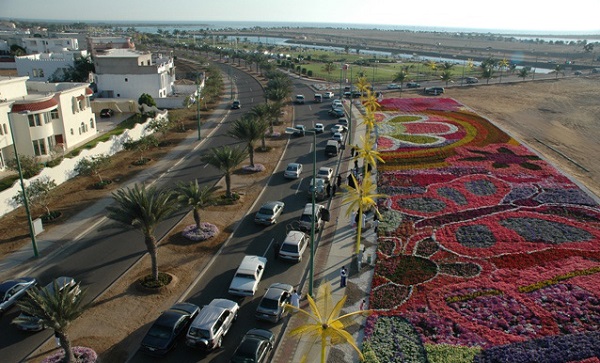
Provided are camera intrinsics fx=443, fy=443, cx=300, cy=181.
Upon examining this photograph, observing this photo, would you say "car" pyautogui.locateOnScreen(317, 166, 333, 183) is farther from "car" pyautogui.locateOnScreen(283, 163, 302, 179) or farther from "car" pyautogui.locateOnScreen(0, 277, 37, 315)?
"car" pyautogui.locateOnScreen(0, 277, 37, 315)

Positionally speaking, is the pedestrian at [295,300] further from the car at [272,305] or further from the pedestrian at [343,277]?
the pedestrian at [343,277]

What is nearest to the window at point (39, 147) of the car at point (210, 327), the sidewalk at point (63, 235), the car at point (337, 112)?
the sidewalk at point (63, 235)

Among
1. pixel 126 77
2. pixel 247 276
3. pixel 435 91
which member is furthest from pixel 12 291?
pixel 435 91

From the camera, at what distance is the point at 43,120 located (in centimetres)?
4541

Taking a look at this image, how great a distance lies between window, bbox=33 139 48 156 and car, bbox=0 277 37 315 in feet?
81.2

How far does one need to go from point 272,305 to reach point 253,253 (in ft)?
23.1

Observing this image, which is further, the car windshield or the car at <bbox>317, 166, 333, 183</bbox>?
the car at <bbox>317, 166, 333, 183</bbox>

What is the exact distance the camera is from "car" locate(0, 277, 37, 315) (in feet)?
76.2

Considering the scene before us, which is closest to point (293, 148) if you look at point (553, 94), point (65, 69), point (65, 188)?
point (65, 188)

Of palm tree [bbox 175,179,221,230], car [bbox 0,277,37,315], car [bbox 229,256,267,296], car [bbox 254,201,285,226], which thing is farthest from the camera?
car [bbox 254,201,285,226]

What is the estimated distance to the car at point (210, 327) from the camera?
2036cm

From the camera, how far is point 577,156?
52375mm

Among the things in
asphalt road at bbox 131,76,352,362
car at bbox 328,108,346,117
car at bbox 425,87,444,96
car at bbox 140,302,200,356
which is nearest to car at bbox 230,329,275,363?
asphalt road at bbox 131,76,352,362

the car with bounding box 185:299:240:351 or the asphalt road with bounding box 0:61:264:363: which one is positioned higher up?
the car with bounding box 185:299:240:351
